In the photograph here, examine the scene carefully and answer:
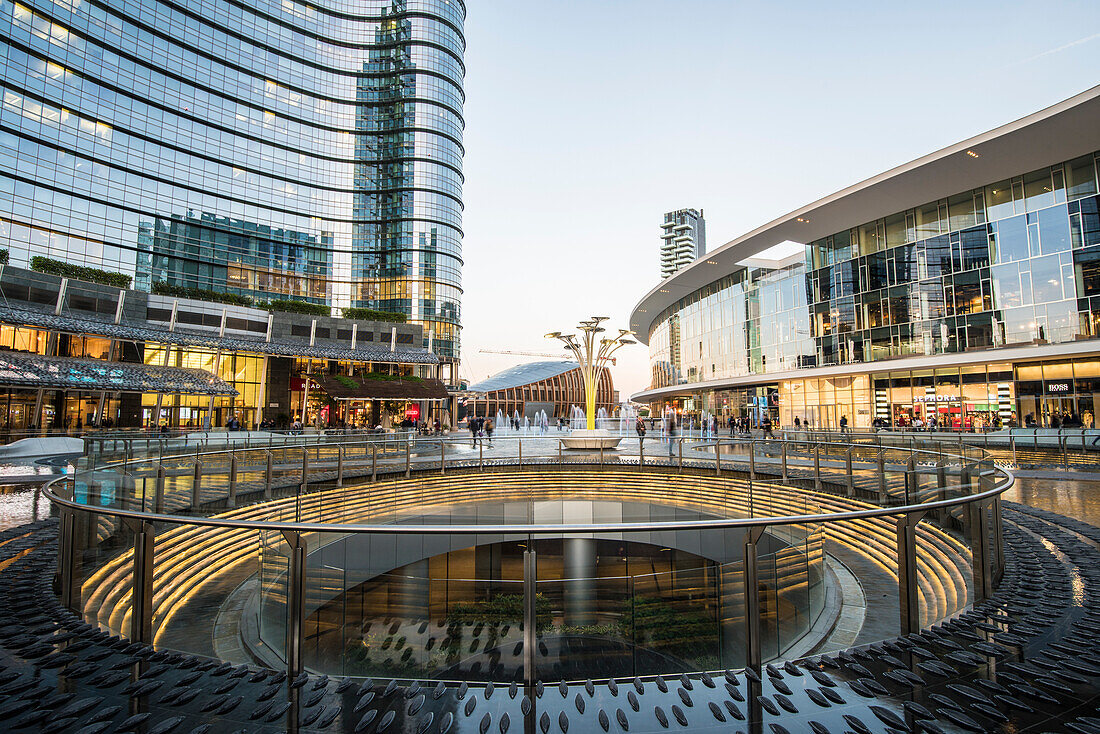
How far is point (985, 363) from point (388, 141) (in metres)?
61.0

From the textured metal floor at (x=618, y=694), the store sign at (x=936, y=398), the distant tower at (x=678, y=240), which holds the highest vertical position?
the distant tower at (x=678, y=240)

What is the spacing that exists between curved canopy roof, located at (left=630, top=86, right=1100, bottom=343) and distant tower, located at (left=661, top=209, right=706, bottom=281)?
146 metres

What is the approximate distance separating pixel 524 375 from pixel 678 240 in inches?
4308

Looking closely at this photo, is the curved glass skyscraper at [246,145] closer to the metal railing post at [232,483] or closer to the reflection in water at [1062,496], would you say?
the metal railing post at [232,483]

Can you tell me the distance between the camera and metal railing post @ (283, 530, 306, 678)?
3.16 m

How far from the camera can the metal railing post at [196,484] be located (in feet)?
33.3

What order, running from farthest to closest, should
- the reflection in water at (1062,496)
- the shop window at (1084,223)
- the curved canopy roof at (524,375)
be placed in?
the curved canopy roof at (524,375) < the shop window at (1084,223) < the reflection in water at (1062,496)

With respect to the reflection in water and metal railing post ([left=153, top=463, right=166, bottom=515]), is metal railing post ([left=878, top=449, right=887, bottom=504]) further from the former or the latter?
metal railing post ([left=153, top=463, right=166, bottom=515])

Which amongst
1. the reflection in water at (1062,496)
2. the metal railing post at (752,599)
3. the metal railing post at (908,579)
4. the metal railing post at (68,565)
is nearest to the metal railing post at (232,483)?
the metal railing post at (68,565)

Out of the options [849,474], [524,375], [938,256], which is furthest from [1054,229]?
[524,375]

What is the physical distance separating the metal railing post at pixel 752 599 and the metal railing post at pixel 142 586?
3862 millimetres

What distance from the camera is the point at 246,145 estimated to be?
184 feet

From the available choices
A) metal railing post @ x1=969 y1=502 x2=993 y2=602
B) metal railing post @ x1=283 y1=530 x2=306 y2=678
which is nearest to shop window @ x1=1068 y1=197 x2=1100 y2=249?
metal railing post @ x1=969 y1=502 x2=993 y2=602

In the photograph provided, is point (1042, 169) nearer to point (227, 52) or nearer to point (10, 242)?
point (10, 242)
